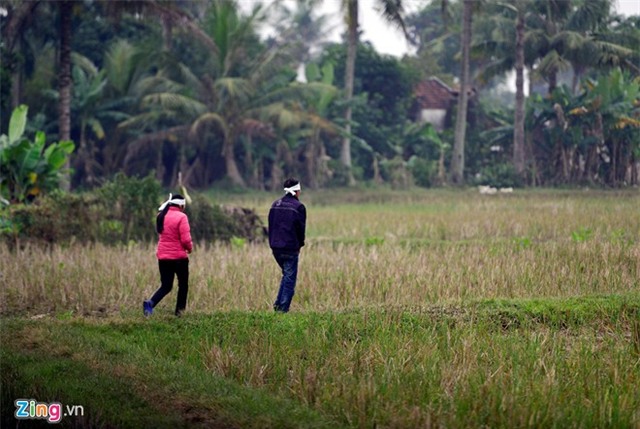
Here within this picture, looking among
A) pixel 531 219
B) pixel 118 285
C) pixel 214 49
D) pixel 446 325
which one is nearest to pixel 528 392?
pixel 446 325

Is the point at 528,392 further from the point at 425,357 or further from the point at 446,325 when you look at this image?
the point at 446,325

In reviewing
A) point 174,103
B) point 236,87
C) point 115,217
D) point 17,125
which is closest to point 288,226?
point 115,217

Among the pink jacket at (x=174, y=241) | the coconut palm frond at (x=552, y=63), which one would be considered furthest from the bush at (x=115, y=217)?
the coconut palm frond at (x=552, y=63)

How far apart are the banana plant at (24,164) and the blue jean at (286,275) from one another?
25.1 feet

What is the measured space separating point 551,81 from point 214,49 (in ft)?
36.3

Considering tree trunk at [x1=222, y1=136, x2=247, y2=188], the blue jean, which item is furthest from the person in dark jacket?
tree trunk at [x1=222, y1=136, x2=247, y2=188]

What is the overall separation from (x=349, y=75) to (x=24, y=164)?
1416cm

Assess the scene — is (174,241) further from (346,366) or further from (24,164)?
(24,164)

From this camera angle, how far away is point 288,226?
28.8 feet

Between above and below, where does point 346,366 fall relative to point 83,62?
below

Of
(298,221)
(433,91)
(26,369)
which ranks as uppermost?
(433,91)

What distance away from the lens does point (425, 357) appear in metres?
6.87

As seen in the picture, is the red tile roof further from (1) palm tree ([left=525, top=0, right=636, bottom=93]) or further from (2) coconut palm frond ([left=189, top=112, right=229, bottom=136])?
(2) coconut palm frond ([left=189, top=112, right=229, bottom=136])

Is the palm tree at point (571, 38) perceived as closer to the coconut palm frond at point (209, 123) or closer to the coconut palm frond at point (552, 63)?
the coconut palm frond at point (552, 63)
